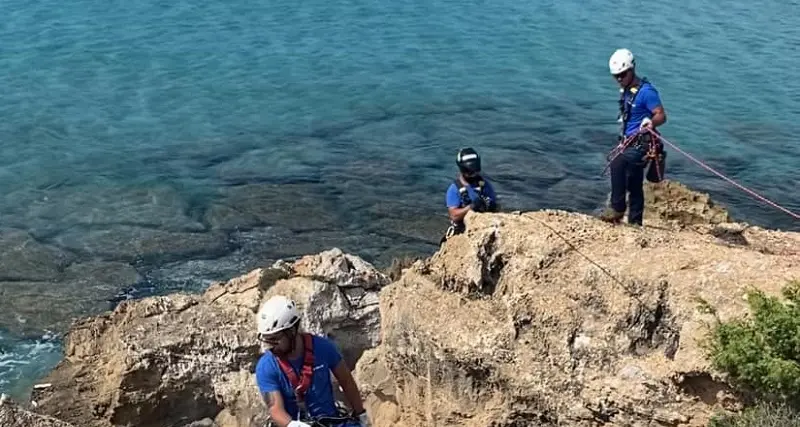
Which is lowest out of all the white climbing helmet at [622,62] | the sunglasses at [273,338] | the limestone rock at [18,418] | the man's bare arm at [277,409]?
the limestone rock at [18,418]

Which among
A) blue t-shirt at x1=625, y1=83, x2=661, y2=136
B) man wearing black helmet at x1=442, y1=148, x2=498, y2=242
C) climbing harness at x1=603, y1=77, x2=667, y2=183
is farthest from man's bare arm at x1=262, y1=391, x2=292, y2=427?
blue t-shirt at x1=625, y1=83, x2=661, y2=136

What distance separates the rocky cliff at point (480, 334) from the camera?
955 cm

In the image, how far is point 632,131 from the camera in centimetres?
1282

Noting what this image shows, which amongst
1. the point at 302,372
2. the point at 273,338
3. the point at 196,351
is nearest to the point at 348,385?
the point at 302,372

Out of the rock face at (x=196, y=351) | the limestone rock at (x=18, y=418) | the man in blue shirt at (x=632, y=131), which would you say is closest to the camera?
the limestone rock at (x=18, y=418)

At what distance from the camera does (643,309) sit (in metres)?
9.64

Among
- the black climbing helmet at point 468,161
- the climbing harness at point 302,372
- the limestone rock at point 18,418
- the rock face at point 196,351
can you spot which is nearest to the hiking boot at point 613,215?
the black climbing helmet at point 468,161

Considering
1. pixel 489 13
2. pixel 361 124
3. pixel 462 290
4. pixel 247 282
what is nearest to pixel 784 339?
pixel 462 290

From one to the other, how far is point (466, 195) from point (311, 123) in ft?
52.5

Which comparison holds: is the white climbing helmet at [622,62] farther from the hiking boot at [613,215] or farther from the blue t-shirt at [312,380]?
the blue t-shirt at [312,380]

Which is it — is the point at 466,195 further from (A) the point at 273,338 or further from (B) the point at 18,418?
(B) the point at 18,418

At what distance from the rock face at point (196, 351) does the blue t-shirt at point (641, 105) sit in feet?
12.8

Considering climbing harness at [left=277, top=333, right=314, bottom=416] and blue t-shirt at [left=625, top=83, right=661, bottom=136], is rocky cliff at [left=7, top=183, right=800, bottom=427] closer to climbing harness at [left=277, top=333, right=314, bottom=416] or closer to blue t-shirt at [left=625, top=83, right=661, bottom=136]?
blue t-shirt at [left=625, top=83, right=661, bottom=136]

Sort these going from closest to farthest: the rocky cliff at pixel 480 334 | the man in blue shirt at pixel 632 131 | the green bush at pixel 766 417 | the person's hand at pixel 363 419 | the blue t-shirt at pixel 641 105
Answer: the green bush at pixel 766 417 → the person's hand at pixel 363 419 → the rocky cliff at pixel 480 334 → the man in blue shirt at pixel 632 131 → the blue t-shirt at pixel 641 105
